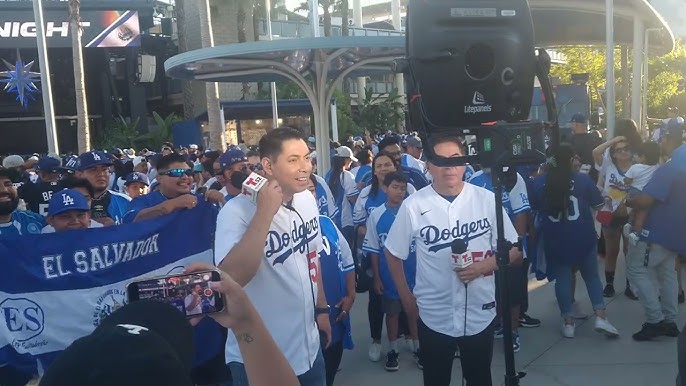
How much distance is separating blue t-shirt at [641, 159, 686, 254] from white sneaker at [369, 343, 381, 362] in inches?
104

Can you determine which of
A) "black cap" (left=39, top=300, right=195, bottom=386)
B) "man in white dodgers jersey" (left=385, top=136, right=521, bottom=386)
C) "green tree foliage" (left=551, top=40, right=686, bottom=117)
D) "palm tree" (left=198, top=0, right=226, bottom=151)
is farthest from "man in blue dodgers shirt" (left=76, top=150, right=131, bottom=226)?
"green tree foliage" (left=551, top=40, right=686, bottom=117)

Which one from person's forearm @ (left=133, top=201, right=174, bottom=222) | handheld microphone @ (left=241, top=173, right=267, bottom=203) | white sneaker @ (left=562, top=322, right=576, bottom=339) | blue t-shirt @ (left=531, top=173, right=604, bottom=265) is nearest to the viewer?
handheld microphone @ (left=241, top=173, right=267, bottom=203)

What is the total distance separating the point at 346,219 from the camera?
756 cm

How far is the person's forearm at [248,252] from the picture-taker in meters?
2.78

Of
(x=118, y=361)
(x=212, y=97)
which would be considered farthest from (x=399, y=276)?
(x=212, y=97)

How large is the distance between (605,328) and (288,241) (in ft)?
13.1

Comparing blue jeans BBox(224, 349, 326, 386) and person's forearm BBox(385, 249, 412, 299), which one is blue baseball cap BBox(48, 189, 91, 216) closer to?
blue jeans BBox(224, 349, 326, 386)

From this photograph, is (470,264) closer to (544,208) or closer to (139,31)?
(544,208)

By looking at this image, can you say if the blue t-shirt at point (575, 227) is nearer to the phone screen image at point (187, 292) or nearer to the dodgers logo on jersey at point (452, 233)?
the dodgers logo on jersey at point (452, 233)

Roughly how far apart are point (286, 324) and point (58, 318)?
1.81 m

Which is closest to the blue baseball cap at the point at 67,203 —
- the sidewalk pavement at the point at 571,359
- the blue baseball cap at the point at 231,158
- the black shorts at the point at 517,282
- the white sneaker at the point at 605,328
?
the blue baseball cap at the point at 231,158

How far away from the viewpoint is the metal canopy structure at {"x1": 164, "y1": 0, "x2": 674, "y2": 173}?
29.8ft

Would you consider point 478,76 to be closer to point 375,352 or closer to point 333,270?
point 333,270

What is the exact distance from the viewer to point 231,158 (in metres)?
5.79
